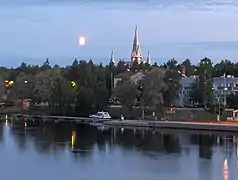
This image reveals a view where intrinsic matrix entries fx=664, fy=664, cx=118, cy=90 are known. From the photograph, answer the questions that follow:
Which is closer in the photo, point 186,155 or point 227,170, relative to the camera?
point 227,170

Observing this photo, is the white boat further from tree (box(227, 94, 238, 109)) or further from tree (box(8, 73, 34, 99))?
tree (box(8, 73, 34, 99))

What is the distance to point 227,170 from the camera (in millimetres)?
29000

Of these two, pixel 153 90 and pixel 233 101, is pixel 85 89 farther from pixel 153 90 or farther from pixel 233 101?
pixel 233 101

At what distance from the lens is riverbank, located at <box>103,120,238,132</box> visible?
161 ft

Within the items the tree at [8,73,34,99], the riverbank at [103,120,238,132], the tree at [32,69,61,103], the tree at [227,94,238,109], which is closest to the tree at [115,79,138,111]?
the riverbank at [103,120,238,132]

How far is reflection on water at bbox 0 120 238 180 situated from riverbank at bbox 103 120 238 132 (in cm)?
240

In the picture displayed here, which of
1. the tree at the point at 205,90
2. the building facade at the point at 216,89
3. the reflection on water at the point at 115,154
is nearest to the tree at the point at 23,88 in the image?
the building facade at the point at 216,89

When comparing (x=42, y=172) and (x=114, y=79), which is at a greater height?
(x=114, y=79)

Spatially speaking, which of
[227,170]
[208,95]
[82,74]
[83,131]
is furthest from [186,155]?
[82,74]

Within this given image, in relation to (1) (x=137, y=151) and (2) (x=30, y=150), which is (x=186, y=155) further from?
(2) (x=30, y=150)

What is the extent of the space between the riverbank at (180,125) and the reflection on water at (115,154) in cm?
240

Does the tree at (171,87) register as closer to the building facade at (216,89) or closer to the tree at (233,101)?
the building facade at (216,89)

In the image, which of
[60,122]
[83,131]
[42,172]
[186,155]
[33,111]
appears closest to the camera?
A: [42,172]

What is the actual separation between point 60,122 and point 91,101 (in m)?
4.46
